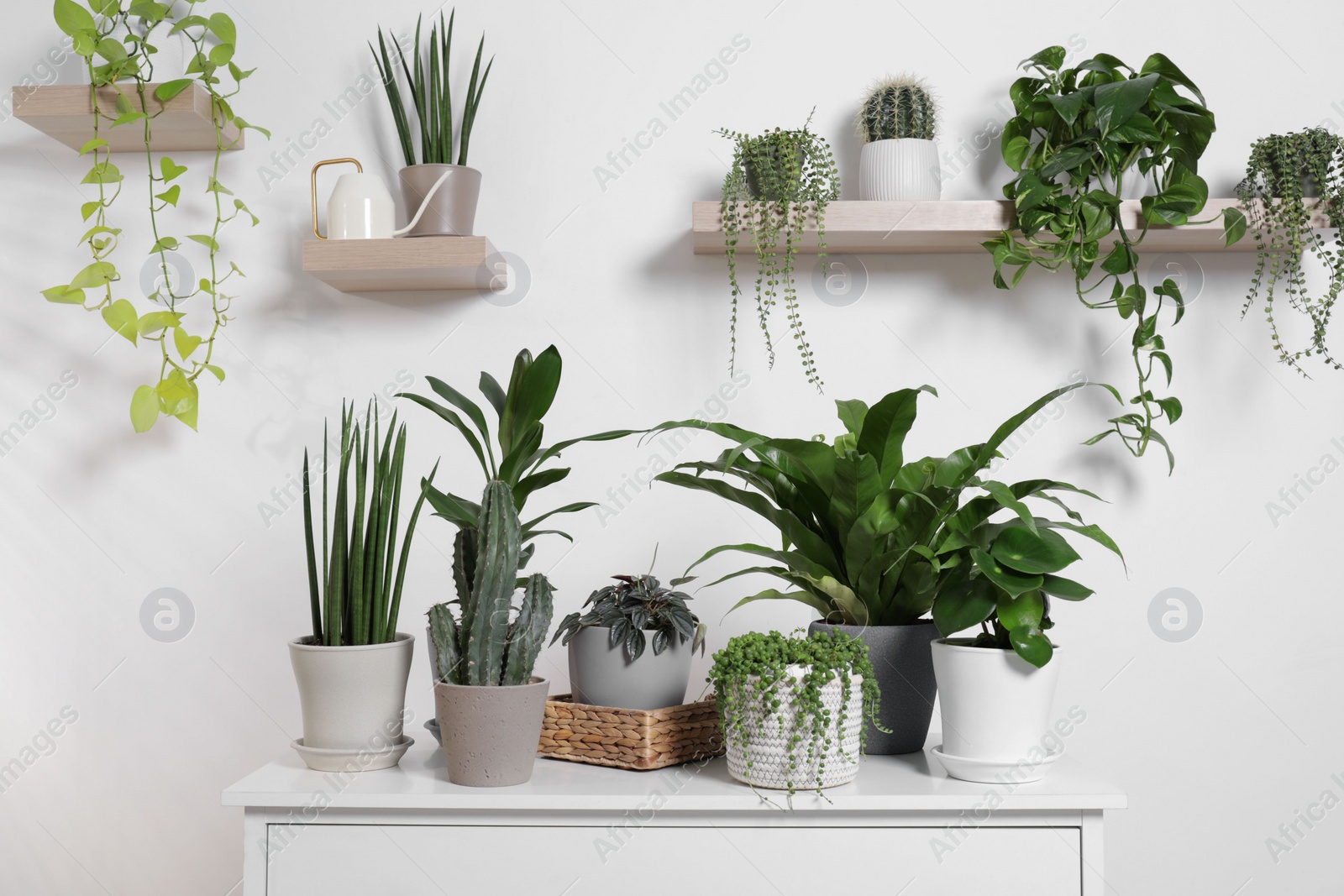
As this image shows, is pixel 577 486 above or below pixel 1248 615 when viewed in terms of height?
above

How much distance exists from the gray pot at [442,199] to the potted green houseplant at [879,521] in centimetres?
59

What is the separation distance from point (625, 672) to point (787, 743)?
23 centimetres

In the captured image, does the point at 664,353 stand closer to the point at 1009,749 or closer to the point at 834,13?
the point at 834,13

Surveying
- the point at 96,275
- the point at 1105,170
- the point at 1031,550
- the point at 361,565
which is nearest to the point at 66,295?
the point at 96,275

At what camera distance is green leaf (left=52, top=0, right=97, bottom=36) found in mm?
1498

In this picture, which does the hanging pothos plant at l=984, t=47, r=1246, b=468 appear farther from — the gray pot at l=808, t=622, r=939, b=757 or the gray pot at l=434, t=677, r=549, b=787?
the gray pot at l=434, t=677, r=549, b=787

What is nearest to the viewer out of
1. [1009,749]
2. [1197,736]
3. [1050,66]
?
[1009,749]

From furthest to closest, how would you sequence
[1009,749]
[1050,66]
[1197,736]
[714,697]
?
[1197,736], [1050,66], [714,697], [1009,749]

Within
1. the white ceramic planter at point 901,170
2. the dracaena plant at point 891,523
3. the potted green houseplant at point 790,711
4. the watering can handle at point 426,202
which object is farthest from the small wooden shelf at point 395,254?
the potted green houseplant at point 790,711

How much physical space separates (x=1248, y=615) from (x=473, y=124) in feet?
5.10

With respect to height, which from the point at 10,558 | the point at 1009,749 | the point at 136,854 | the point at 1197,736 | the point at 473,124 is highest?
the point at 473,124

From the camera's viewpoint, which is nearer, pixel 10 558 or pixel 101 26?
pixel 101 26

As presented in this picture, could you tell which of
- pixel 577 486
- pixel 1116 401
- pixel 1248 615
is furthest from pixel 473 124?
pixel 1248 615

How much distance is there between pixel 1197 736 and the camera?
1.63 metres
